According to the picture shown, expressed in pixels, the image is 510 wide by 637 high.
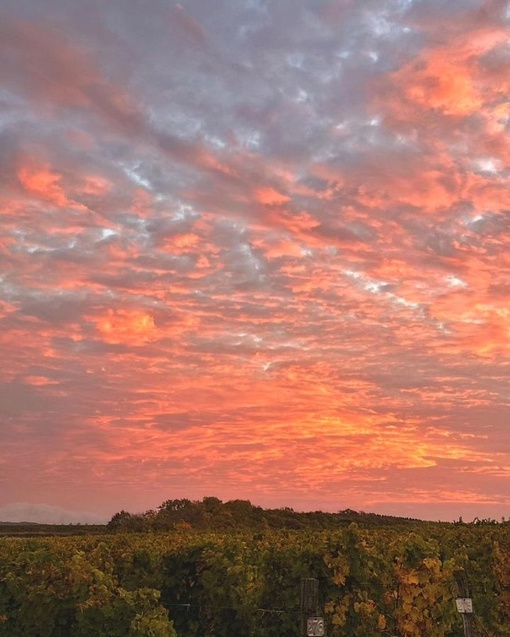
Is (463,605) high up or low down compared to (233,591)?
down

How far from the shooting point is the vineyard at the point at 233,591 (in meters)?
12.7

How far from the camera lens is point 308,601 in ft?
39.4

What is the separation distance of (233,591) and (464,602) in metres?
4.45

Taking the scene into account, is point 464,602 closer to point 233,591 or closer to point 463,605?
point 463,605

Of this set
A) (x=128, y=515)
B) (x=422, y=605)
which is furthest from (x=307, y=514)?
(x=422, y=605)

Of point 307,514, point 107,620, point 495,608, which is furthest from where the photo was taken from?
point 307,514

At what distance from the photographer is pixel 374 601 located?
44.8ft

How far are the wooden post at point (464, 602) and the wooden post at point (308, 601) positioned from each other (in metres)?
3.79

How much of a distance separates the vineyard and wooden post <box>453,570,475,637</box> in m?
0.16

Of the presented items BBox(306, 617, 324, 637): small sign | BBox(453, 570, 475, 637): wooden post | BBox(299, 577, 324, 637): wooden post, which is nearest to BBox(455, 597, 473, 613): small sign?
BBox(453, 570, 475, 637): wooden post

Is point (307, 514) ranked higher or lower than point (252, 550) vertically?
higher

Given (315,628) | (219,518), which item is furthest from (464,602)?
(219,518)

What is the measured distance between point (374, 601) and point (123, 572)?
522 centimetres

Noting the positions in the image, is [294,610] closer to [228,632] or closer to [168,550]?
[228,632]
